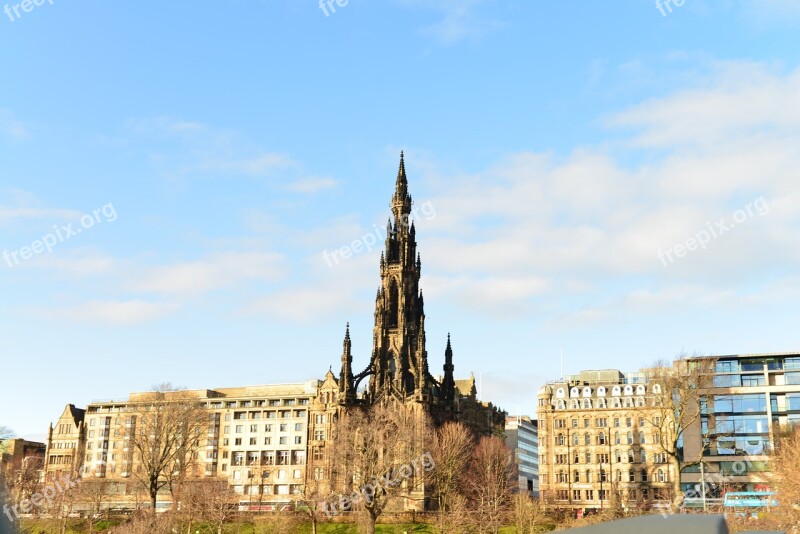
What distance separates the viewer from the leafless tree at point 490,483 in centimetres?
9875

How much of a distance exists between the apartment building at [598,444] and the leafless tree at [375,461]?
99.4ft

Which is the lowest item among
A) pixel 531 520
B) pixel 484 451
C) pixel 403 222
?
pixel 531 520

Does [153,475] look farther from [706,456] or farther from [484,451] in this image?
[706,456]

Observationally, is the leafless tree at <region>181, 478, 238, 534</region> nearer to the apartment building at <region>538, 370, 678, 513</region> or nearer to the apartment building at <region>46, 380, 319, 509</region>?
the apartment building at <region>46, 380, 319, 509</region>

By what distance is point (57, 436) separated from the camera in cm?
19338

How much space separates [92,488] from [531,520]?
6598 cm

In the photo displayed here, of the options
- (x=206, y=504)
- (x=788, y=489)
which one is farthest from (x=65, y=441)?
(x=788, y=489)

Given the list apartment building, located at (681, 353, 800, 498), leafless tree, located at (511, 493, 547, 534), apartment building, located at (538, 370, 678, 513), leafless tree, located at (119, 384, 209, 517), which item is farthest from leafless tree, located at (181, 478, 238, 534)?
apartment building, located at (681, 353, 800, 498)

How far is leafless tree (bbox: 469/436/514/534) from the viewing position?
98750 mm

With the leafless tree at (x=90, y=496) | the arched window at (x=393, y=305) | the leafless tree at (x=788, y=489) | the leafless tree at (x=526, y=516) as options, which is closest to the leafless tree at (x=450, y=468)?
the leafless tree at (x=526, y=516)

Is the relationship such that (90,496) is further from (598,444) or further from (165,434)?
(598,444)

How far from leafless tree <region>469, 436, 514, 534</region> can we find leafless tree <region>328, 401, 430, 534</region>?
29.7ft

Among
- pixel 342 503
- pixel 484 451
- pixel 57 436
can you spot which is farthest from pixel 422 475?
pixel 57 436

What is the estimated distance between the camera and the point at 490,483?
114 metres
